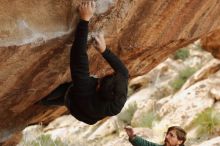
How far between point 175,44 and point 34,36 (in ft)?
8.98

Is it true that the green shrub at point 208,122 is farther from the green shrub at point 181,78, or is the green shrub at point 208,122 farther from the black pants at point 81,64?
the black pants at point 81,64

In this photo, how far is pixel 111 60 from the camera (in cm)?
463

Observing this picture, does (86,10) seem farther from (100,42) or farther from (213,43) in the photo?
(213,43)

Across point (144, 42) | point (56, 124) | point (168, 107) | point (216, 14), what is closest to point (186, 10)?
point (144, 42)

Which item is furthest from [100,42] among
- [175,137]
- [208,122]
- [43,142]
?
[43,142]

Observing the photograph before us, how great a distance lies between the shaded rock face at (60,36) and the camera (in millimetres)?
4285

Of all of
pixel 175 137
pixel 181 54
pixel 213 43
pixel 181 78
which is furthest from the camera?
pixel 181 54

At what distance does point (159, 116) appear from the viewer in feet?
41.3

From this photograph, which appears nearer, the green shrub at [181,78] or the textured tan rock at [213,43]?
the textured tan rock at [213,43]

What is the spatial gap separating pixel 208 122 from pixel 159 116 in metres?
2.11

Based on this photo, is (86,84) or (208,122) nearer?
(86,84)

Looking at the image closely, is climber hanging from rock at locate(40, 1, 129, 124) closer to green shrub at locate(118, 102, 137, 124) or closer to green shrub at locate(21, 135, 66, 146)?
green shrub at locate(21, 135, 66, 146)

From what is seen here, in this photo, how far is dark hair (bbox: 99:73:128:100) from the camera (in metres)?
4.52

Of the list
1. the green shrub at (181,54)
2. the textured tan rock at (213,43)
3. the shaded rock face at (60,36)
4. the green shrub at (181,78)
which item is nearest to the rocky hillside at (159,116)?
the green shrub at (181,78)
